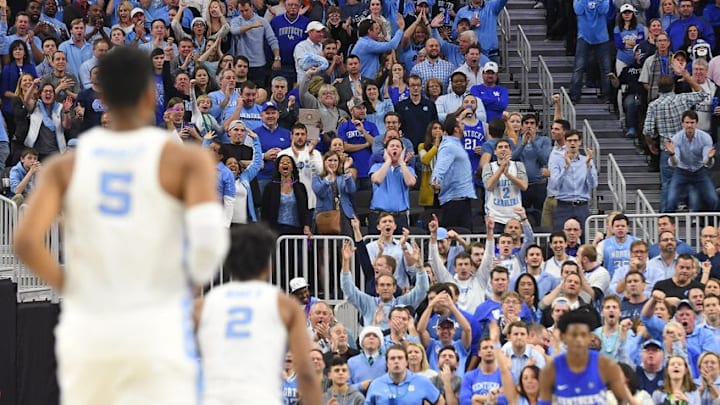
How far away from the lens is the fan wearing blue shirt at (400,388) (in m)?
15.0

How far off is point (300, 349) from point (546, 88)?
16.8 m

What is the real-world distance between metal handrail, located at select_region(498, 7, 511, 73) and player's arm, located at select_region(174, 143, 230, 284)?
63.3ft

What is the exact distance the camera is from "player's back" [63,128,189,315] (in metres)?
6.19

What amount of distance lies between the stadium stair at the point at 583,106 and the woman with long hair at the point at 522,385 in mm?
7646

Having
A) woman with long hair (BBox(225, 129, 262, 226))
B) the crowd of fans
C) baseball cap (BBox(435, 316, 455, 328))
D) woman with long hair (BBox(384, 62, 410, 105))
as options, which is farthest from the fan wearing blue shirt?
woman with long hair (BBox(384, 62, 410, 105))

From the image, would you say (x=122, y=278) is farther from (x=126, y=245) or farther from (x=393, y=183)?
(x=393, y=183)

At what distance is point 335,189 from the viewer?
19.2m

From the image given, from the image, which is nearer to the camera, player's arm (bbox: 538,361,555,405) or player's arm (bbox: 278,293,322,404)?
player's arm (bbox: 278,293,322,404)

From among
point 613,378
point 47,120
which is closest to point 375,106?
point 47,120

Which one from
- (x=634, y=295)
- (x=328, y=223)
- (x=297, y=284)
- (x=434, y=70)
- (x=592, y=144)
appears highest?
(x=434, y=70)

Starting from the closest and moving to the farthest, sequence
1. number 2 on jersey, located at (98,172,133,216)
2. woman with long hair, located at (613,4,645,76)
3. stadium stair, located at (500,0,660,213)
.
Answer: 1. number 2 on jersey, located at (98,172,133,216)
2. stadium stair, located at (500,0,660,213)
3. woman with long hair, located at (613,4,645,76)

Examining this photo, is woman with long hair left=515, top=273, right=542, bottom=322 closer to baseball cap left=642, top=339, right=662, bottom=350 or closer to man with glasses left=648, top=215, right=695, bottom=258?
baseball cap left=642, top=339, right=662, bottom=350

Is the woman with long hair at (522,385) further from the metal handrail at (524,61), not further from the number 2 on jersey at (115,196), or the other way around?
the metal handrail at (524,61)

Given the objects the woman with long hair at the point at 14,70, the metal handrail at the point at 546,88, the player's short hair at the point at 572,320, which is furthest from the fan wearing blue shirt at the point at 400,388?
the metal handrail at the point at 546,88
